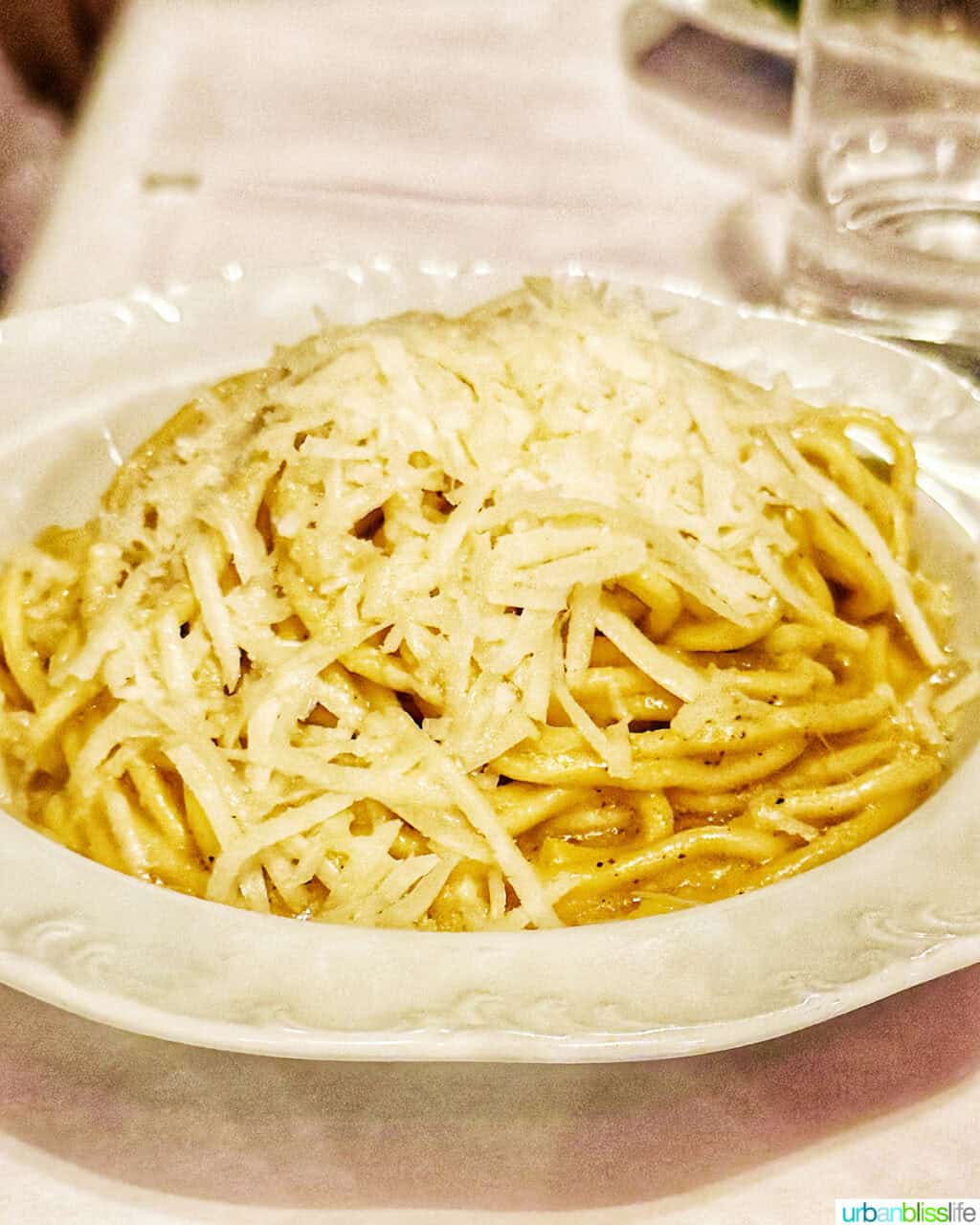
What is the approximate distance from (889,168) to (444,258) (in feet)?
2.68

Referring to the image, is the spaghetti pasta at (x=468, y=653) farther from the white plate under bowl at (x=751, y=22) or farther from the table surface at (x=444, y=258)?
the white plate under bowl at (x=751, y=22)

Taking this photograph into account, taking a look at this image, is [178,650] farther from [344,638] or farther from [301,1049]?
[301,1049]

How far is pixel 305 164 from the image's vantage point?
2.63m

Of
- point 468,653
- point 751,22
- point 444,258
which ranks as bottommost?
point 444,258

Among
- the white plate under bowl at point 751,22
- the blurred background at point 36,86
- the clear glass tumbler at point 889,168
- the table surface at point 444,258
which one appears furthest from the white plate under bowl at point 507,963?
the blurred background at point 36,86

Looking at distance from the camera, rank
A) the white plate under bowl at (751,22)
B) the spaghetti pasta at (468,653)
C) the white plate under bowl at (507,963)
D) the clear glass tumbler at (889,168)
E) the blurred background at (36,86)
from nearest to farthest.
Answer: the white plate under bowl at (507,963)
the spaghetti pasta at (468,653)
the clear glass tumbler at (889,168)
the white plate under bowl at (751,22)
the blurred background at (36,86)

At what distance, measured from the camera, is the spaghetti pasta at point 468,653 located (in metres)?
1.17

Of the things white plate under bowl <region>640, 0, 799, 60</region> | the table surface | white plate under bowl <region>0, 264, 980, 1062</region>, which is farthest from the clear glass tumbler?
white plate under bowl <region>0, 264, 980, 1062</region>

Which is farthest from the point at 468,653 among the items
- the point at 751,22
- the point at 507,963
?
the point at 751,22

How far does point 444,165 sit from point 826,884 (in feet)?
6.54

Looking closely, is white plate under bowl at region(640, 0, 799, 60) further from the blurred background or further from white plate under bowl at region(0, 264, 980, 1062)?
white plate under bowl at region(0, 264, 980, 1062)

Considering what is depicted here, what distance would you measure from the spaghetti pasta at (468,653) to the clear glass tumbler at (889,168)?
34.1 inches

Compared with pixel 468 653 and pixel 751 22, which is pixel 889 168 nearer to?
pixel 751 22

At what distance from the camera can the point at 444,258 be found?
2412 mm
